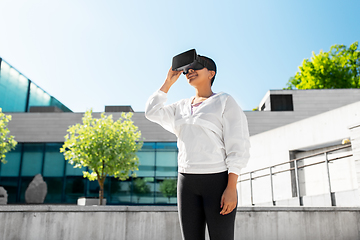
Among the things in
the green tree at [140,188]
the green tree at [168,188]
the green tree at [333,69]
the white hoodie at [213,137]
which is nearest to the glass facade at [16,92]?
the green tree at [140,188]

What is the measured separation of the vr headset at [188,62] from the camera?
2.15 m

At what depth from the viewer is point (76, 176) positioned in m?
22.5

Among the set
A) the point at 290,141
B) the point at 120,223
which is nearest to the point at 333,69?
the point at 290,141

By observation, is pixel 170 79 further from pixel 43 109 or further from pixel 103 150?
pixel 43 109

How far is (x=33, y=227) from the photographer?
200 inches

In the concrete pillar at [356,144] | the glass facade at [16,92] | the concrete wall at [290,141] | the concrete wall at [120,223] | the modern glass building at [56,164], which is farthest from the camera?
the glass facade at [16,92]

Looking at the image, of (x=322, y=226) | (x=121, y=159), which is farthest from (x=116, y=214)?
(x=121, y=159)

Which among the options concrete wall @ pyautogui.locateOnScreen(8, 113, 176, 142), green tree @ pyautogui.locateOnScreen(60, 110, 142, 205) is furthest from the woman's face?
concrete wall @ pyautogui.locateOnScreen(8, 113, 176, 142)

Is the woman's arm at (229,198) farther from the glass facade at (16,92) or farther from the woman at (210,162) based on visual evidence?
the glass facade at (16,92)

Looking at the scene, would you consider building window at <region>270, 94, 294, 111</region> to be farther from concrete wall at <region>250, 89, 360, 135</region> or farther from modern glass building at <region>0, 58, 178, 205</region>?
modern glass building at <region>0, 58, 178, 205</region>

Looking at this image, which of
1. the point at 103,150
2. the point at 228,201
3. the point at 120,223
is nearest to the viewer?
the point at 228,201

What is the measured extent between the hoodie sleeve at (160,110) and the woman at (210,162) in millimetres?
82

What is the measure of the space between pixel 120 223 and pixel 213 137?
3.61 meters

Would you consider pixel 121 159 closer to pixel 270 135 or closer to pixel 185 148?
pixel 270 135
